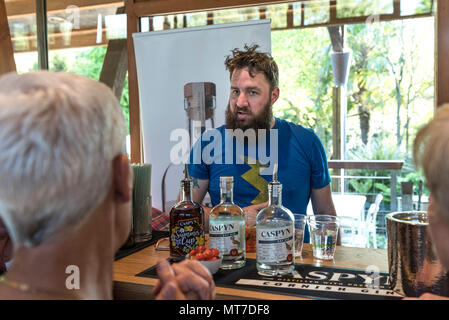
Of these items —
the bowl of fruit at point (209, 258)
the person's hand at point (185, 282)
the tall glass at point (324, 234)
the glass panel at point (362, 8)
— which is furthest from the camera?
the glass panel at point (362, 8)

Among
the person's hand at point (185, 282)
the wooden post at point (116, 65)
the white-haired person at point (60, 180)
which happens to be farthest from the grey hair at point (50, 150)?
the wooden post at point (116, 65)

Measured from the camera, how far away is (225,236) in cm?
132

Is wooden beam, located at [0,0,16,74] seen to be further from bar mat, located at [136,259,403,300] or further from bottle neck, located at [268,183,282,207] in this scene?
bottle neck, located at [268,183,282,207]

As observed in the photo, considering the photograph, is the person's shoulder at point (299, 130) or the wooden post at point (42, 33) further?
the wooden post at point (42, 33)

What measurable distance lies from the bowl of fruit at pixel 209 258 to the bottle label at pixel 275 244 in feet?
0.41

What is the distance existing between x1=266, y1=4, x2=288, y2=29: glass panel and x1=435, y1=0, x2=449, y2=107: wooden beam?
1053mm

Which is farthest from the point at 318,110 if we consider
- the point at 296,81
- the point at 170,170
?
the point at 170,170

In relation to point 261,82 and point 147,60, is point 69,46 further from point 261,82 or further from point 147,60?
point 261,82

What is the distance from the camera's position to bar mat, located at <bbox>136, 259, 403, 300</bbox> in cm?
110

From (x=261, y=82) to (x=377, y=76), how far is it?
1.09 meters

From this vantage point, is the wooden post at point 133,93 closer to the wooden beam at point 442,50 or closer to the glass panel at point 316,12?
the glass panel at point 316,12

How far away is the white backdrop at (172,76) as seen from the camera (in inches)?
123

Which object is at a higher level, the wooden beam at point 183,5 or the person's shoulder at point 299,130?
the wooden beam at point 183,5

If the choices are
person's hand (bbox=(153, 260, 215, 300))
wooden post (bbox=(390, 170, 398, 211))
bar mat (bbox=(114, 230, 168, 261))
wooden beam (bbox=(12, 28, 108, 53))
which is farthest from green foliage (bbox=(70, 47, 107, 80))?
person's hand (bbox=(153, 260, 215, 300))
